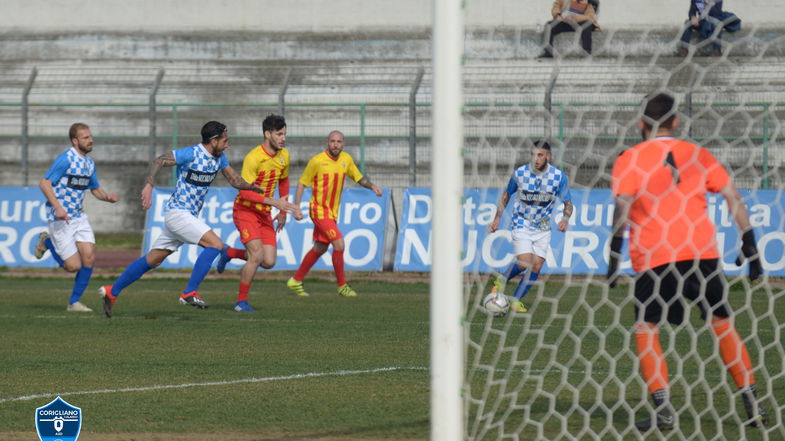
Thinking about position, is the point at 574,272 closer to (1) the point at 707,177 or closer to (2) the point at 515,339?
(2) the point at 515,339

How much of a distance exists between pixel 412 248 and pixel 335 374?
386 inches

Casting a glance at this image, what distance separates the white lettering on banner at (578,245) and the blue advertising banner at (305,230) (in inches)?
107

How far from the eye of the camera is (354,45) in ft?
87.5

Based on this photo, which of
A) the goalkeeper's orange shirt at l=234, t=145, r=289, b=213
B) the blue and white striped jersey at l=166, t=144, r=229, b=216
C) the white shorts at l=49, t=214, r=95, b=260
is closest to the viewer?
the blue and white striped jersey at l=166, t=144, r=229, b=216

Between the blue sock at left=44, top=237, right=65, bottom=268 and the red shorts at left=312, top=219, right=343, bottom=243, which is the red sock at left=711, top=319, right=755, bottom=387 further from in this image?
the red shorts at left=312, top=219, right=343, bottom=243

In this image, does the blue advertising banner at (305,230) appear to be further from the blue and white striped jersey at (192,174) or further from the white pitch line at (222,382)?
the white pitch line at (222,382)

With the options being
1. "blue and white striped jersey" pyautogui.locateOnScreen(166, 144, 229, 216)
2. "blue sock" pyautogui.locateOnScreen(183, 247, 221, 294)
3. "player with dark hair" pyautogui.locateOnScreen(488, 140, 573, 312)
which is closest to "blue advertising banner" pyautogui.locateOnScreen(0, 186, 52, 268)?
"blue sock" pyautogui.locateOnScreen(183, 247, 221, 294)

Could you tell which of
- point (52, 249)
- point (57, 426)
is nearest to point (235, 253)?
point (52, 249)

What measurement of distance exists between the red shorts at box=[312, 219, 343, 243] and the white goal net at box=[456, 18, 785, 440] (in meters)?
1.74

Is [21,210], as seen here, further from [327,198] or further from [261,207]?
[261,207]

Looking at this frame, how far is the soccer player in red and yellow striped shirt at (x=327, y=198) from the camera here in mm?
15078

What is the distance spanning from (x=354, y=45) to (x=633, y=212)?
20546mm

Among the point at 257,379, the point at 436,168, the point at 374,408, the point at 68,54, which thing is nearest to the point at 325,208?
the point at 257,379

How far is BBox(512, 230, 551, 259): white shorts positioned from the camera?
43.9 feet
